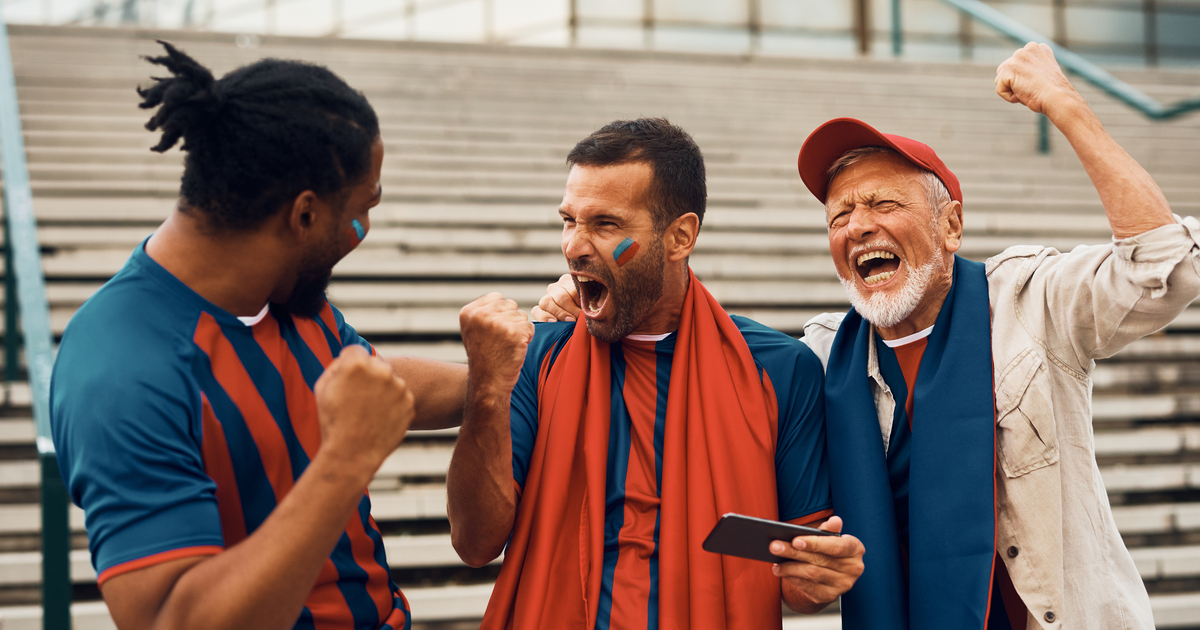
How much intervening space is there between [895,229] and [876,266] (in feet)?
0.48

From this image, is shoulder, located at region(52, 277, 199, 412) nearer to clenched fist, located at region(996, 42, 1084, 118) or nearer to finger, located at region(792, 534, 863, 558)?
finger, located at region(792, 534, 863, 558)

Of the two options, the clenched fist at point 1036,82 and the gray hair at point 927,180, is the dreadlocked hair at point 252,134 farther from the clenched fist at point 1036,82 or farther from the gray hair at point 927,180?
the clenched fist at point 1036,82

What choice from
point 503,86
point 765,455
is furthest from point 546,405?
point 503,86

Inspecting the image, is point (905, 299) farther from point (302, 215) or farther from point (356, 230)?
point (302, 215)

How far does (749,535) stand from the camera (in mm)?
1712

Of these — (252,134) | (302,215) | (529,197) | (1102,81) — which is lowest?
(302,215)

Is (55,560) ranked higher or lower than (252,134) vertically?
lower

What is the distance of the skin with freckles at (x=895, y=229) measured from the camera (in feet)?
7.28

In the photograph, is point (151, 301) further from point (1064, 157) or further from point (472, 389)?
point (1064, 157)

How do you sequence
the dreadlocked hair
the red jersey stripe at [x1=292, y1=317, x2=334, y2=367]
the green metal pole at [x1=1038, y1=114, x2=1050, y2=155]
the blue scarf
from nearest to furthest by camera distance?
the dreadlocked hair
the red jersey stripe at [x1=292, y1=317, x2=334, y2=367]
the blue scarf
the green metal pole at [x1=1038, y1=114, x2=1050, y2=155]

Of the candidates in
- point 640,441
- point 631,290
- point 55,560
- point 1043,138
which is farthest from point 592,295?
point 1043,138

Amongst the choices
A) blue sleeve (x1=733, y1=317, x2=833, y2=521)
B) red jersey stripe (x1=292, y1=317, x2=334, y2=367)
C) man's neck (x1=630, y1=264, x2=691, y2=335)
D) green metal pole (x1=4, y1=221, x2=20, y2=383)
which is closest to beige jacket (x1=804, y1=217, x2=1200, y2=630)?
blue sleeve (x1=733, y1=317, x2=833, y2=521)

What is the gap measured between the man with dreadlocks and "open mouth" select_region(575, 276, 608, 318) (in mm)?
495

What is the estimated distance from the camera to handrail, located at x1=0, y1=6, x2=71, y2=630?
2533 millimetres
